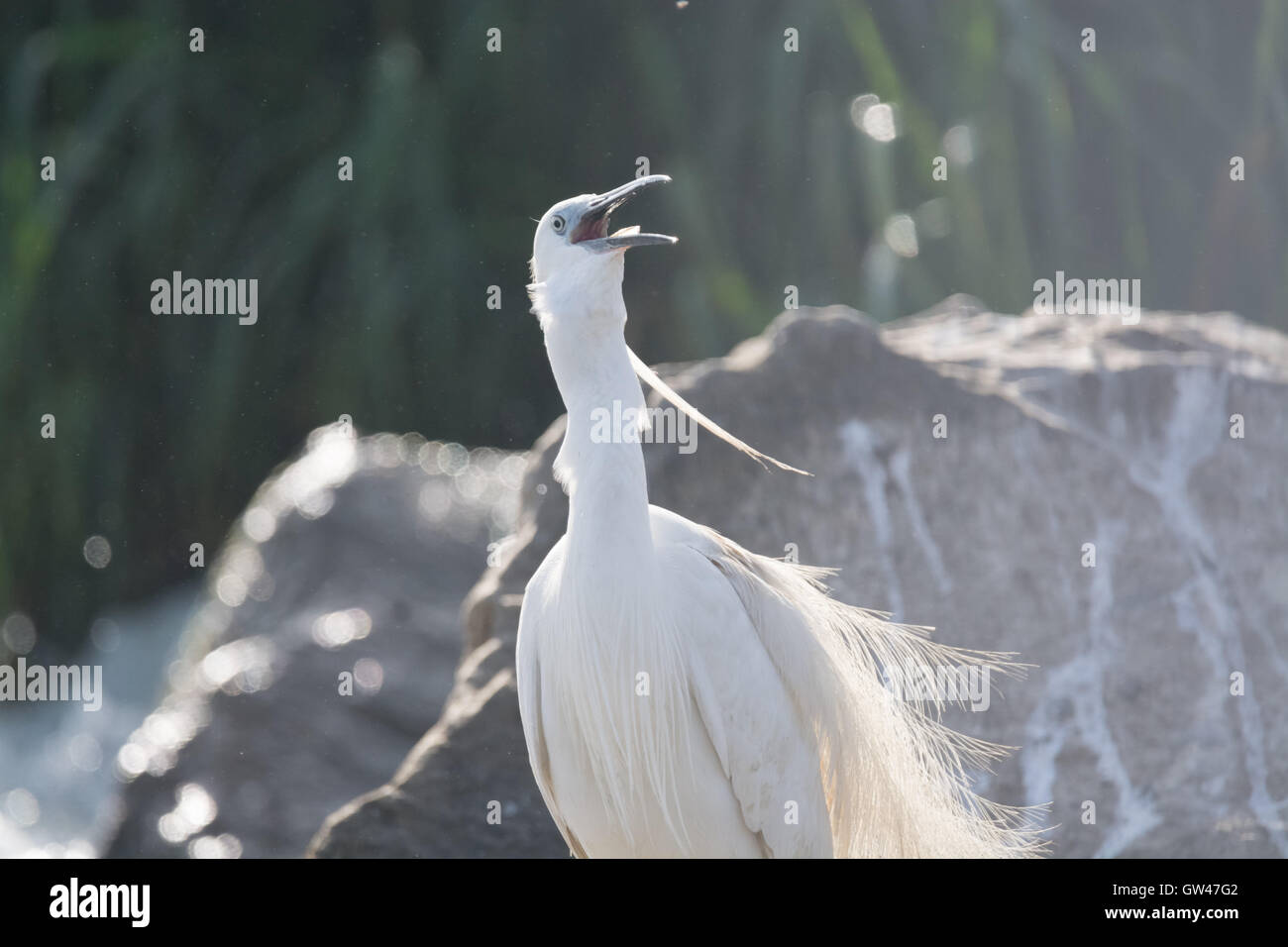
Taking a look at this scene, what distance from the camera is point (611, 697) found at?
1.79 metres

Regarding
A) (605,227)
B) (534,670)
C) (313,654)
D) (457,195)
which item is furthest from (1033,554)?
(457,195)

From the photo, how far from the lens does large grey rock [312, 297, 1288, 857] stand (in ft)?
7.49

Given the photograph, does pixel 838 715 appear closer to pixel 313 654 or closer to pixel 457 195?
pixel 313 654

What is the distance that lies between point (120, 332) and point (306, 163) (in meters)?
0.90

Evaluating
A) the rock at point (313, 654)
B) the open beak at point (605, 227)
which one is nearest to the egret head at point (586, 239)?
the open beak at point (605, 227)

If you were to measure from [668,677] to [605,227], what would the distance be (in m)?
0.59

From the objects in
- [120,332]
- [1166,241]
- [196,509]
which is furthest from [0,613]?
[1166,241]

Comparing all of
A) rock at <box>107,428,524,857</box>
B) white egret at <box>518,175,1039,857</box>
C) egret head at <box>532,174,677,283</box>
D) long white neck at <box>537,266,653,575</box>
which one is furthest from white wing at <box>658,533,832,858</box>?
rock at <box>107,428,524,857</box>

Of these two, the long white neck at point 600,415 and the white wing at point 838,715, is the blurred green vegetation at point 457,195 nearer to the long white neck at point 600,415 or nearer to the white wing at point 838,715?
the white wing at point 838,715

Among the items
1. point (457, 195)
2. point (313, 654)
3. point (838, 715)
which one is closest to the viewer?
point (838, 715)

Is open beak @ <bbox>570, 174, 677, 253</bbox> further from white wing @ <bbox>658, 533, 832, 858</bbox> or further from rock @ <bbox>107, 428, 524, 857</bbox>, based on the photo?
rock @ <bbox>107, 428, 524, 857</bbox>

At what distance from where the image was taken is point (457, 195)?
475 centimetres

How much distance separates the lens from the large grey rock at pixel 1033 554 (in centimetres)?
228

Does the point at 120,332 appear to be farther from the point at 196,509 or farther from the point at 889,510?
the point at 889,510
